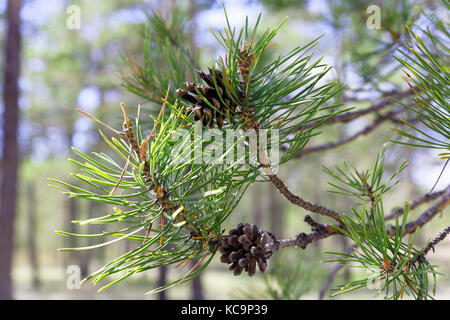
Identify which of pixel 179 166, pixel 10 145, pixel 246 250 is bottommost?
pixel 246 250

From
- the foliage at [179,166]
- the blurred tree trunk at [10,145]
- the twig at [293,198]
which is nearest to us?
the foliage at [179,166]

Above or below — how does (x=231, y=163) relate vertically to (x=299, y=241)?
above

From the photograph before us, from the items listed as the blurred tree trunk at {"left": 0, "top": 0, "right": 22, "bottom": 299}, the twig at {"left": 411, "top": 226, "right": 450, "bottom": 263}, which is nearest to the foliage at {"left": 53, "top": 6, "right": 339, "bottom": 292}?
the twig at {"left": 411, "top": 226, "right": 450, "bottom": 263}

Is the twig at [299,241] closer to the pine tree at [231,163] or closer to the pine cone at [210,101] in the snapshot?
the pine tree at [231,163]

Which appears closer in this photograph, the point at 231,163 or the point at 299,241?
the point at 231,163

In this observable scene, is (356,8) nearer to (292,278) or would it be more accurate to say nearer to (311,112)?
(292,278)

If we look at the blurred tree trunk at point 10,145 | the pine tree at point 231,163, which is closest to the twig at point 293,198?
the pine tree at point 231,163

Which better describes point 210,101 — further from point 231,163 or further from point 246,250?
point 246,250

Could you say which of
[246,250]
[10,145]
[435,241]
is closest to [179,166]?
[246,250]
